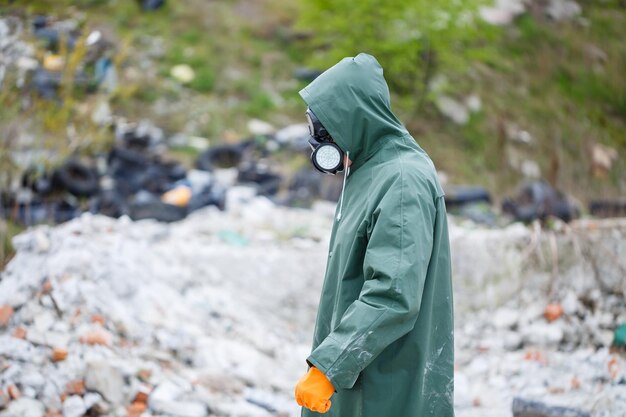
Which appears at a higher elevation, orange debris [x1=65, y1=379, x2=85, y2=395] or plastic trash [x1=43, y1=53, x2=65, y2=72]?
orange debris [x1=65, y1=379, x2=85, y2=395]

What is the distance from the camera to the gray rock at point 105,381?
4.07m

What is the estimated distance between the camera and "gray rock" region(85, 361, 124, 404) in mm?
4066

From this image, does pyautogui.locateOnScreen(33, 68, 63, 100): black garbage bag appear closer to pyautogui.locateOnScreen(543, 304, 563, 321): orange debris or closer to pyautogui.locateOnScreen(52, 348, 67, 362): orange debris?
pyautogui.locateOnScreen(52, 348, 67, 362): orange debris

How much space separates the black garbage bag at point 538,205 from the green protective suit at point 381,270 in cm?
554

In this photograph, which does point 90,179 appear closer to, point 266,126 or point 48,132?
point 48,132

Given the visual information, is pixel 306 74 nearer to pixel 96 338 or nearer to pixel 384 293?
pixel 96 338

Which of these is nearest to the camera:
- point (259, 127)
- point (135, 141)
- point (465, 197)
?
point (465, 197)

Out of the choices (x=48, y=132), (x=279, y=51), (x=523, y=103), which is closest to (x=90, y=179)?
(x=48, y=132)

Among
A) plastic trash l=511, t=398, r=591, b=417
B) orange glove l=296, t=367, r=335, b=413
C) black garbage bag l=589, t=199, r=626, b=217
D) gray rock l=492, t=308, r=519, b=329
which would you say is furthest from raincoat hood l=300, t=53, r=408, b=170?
black garbage bag l=589, t=199, r=626, b=217

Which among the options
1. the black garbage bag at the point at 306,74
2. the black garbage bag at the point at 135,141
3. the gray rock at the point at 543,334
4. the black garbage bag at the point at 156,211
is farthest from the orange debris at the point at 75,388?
the black garbage bag at the point at 306,74

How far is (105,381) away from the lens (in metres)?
4.10

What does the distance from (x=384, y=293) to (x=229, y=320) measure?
371 cm

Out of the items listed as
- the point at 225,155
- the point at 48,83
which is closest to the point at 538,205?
the point at 225,155

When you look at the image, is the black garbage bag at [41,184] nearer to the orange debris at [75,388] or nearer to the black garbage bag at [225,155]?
the black garbage bag at [225,155]
